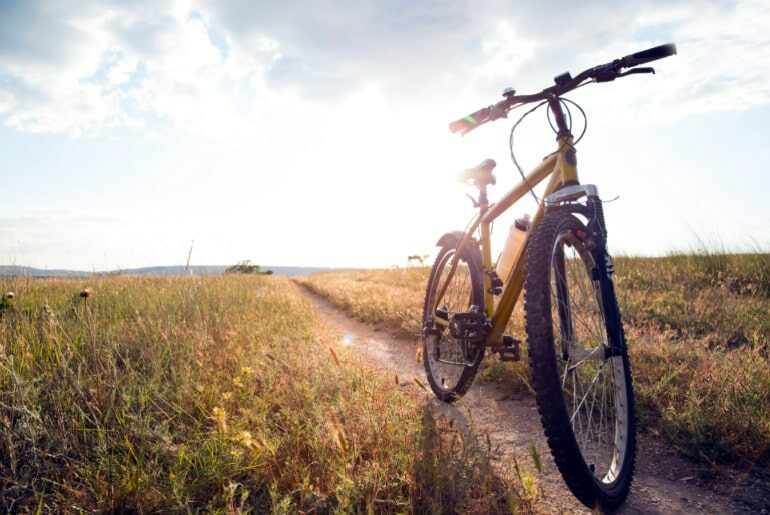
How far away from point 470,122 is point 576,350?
1939 mm

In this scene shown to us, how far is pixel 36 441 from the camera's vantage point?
91.7 inches

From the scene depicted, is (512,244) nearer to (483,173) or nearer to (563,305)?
(563,305)

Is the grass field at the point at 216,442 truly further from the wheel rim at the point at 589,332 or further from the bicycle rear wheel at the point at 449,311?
the wheel rim at the point at 589,332

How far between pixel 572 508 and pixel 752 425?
1.47 metres

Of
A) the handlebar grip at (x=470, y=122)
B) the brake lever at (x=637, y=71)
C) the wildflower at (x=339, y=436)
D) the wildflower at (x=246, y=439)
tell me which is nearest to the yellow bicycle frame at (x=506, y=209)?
the brake lever at (x=637, y=71)

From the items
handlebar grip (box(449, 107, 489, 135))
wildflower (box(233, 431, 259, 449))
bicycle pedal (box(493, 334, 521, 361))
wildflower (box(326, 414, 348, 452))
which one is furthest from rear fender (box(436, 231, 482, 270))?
wildflower (box(233, 431, 259, 449))

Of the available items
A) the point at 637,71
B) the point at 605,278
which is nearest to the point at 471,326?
the point at 605,278

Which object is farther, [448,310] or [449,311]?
[448,310]

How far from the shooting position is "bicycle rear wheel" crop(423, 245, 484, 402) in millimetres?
3646

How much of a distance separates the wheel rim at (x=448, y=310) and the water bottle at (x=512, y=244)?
2.26ft

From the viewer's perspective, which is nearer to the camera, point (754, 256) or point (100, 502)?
point (100, 502)

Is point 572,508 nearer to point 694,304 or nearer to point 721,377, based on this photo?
point 721,377

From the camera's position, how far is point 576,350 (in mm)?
2510

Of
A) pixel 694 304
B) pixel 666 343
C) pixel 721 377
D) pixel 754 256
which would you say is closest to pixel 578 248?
pixel 721 377
